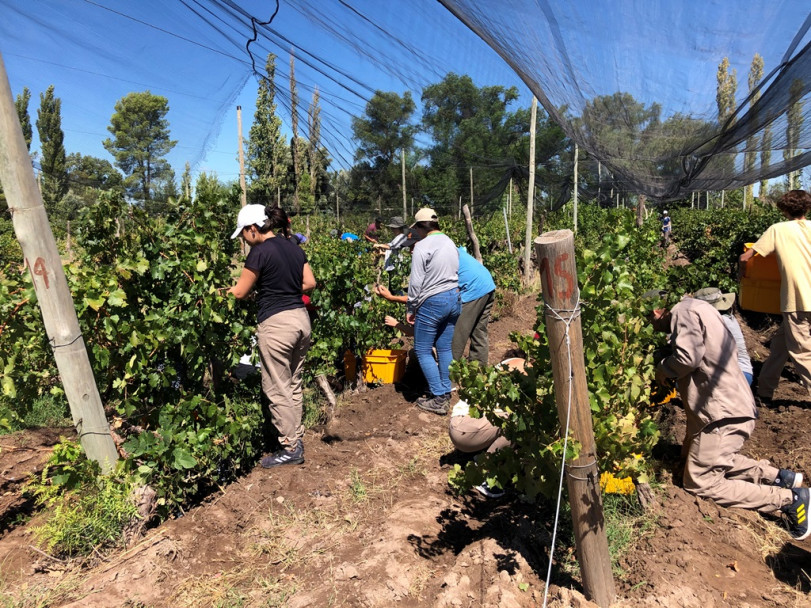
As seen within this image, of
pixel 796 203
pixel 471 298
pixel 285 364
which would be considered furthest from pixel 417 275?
pixel 796 203

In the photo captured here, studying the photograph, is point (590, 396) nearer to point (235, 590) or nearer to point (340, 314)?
point (235, 590)

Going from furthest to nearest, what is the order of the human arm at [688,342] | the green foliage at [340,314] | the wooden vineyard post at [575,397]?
the green foliage at [340,314]
the human arm at [688,342]
the wooden vineyard post at [575,397]

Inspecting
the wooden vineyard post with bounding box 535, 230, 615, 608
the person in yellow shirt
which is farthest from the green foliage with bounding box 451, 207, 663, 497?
the person in yellow shirt

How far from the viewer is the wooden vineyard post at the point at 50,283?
7.62 ft

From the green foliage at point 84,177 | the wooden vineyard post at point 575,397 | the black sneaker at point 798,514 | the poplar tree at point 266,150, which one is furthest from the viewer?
the green foliage at point 84,177

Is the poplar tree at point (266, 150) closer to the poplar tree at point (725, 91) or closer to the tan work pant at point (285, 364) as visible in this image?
the tan work pant at point (285, 364)

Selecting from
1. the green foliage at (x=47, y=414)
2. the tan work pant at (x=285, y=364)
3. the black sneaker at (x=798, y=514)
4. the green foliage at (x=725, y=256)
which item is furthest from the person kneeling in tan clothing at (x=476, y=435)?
the green foliage at (x=725, y=256)

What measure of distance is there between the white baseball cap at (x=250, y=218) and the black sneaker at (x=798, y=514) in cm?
336

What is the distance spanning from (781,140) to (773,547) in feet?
7.18

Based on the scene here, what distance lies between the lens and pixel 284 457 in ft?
11.4

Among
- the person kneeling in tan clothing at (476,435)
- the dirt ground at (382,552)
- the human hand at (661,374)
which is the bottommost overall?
the dirt ground at (382,552)

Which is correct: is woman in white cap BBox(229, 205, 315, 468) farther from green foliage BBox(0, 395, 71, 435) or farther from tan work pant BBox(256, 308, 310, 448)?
green foliage BBox(0, 395, 71, 435)

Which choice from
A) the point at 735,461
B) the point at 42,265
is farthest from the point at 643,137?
the point at 42,265

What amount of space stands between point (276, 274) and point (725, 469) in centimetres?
285
